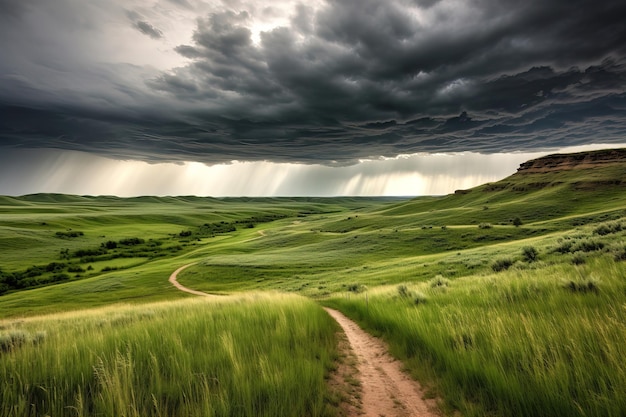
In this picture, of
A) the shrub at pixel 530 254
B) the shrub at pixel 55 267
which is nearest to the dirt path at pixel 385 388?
the shrub at pixel 530 254

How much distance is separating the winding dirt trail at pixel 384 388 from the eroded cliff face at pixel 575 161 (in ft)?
512

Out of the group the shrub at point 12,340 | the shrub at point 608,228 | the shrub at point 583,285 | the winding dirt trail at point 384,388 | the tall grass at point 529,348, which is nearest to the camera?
the tall grass at point 529,348

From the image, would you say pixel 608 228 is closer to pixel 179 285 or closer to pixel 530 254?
pixel 530 254

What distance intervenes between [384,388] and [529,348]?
8.19 ft

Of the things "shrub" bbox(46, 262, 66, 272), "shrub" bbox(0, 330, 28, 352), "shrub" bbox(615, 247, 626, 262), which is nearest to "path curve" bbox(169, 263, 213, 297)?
"shrub" bbox(0, 330, 28, 352)

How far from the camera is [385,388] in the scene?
5418 millimetres

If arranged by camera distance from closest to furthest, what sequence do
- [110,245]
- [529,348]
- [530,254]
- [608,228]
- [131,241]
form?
[529,348] < [530,254] < [608,228] < [110,245] < [131,241]

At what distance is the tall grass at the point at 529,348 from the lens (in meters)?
3.34

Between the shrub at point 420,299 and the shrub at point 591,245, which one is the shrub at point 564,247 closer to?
the shrub at point 591,245

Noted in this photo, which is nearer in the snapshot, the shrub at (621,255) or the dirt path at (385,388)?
the dirt path at (385,388)

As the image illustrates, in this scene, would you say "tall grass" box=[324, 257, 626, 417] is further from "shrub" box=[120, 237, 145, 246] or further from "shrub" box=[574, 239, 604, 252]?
"shrub" box=[120, 237, 145, 246]

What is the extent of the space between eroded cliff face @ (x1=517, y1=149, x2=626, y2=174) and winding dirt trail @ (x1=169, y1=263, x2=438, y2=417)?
512 feet

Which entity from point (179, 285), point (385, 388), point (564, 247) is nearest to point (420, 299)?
point (385, 388)

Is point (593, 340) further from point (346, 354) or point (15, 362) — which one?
point (15, 362)
